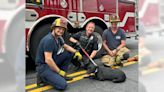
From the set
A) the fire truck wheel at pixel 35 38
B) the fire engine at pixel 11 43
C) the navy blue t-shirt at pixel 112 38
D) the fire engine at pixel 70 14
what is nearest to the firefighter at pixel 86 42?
the fire engine at pixel 70 14

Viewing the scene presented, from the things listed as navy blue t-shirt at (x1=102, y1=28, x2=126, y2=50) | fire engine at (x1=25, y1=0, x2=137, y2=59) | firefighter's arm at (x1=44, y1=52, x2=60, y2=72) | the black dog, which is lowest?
the black dog

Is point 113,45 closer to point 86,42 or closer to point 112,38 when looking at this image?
point 112,38

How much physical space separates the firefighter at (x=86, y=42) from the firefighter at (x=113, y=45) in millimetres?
322

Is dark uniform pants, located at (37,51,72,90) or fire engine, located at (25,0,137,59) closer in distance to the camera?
dark uniform pants, located at (37,51,72,90)

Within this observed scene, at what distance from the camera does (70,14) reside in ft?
15.8

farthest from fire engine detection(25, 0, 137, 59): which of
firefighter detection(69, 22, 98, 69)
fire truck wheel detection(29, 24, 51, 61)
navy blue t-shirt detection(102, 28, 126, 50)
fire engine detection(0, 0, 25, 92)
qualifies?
fire engine detection(0, 0, 25, 92)

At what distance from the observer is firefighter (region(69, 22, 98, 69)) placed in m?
4.47

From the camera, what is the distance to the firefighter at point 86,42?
4.47 m

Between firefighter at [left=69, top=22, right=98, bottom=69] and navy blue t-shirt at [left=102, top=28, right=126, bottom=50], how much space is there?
38 cm

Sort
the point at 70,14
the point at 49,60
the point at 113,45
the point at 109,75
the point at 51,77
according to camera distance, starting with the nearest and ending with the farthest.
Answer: the point at 49,60, the point at 51,77, the point at 109,75, the point at 70,14, the point at 113,45

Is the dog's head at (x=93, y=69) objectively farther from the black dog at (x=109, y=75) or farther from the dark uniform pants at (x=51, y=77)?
the dark uniform pants at (x=51, y=77)

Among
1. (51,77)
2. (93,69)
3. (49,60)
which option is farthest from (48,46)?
(93,69)

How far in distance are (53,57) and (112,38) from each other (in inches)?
60.1

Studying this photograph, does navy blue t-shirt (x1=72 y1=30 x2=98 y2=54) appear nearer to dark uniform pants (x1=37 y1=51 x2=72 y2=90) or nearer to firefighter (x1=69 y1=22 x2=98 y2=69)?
firefighter (x1=69 y1=22 x2=98 y2=69)
